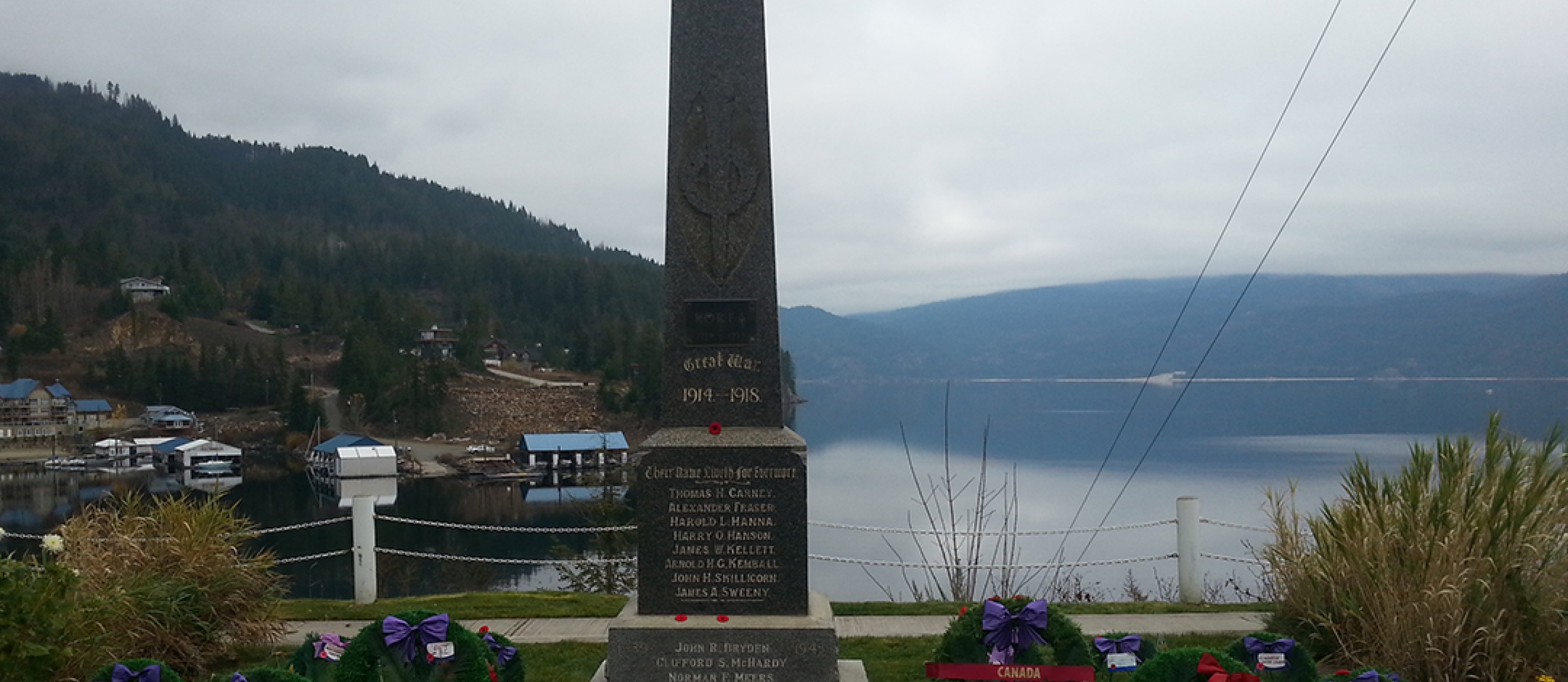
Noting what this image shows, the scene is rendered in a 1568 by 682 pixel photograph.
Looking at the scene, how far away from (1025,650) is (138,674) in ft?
15.3

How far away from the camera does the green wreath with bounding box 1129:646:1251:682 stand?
18.2 ft

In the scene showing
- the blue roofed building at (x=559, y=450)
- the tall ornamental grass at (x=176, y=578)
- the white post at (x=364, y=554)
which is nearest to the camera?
the tall ornamental grass at (x=176, y=578)

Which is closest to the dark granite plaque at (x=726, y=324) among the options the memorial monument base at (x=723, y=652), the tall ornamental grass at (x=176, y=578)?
the memorial monument base at (x=723, y=652)

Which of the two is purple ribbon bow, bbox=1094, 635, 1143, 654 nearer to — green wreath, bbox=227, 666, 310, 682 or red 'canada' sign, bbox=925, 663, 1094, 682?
red 'canada' sign, bbox=925, 663, 1094, 682

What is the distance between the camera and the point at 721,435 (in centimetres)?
684

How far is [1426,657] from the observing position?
6.52 metres

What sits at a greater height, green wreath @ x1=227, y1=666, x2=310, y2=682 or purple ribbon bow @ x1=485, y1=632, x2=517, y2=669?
green wreath @ x1=227, y1=666, x2=310, y2=682

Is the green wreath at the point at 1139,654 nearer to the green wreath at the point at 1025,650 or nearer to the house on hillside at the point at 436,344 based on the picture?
the green wreath at the point at 1025,650

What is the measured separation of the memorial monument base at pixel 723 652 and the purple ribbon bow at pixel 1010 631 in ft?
2.98

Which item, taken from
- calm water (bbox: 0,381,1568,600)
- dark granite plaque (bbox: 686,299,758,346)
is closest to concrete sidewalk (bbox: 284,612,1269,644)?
calm water (bbox: 0,381,1568,600)

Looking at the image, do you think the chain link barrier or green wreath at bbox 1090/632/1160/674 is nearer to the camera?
green wreath at bbox 1090/632/1160/674

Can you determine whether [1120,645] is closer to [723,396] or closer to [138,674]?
[723,396]

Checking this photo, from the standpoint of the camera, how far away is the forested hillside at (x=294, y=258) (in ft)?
382

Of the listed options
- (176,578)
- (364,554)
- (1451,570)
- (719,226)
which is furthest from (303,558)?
(1451,570)
